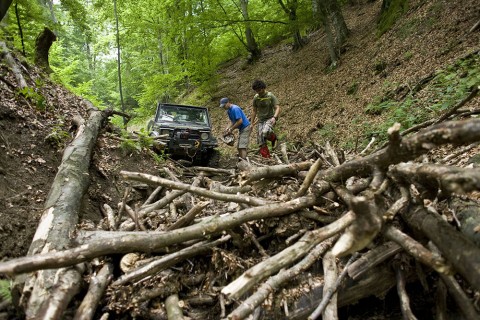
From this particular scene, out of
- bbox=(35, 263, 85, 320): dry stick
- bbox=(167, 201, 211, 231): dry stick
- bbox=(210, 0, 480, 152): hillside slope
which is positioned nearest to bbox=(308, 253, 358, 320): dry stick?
bbox=(167, 201, 211, 231): dry stick

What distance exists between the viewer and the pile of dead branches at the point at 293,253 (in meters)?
1.60

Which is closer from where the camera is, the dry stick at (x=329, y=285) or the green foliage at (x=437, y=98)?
the dry stick at (x=329, y=285)

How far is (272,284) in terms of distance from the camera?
→ 6.05ft

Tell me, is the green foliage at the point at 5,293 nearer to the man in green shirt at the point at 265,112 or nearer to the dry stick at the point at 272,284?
the dry stick at the point at 272,284

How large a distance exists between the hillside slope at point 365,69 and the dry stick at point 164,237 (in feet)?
13.5

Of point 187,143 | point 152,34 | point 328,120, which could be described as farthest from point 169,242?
point 152,34

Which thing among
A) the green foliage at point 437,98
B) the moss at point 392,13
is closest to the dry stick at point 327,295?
the green foliage at point 437,98

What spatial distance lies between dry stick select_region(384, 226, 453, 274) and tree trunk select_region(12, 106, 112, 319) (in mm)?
2070

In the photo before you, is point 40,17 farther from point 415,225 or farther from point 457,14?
point 457,14

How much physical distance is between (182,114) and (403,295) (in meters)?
9.05

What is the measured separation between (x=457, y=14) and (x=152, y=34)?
52.9ft

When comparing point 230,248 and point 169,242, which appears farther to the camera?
point 230,248

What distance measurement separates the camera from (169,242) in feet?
7.55

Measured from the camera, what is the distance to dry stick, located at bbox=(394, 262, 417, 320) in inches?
70.6
